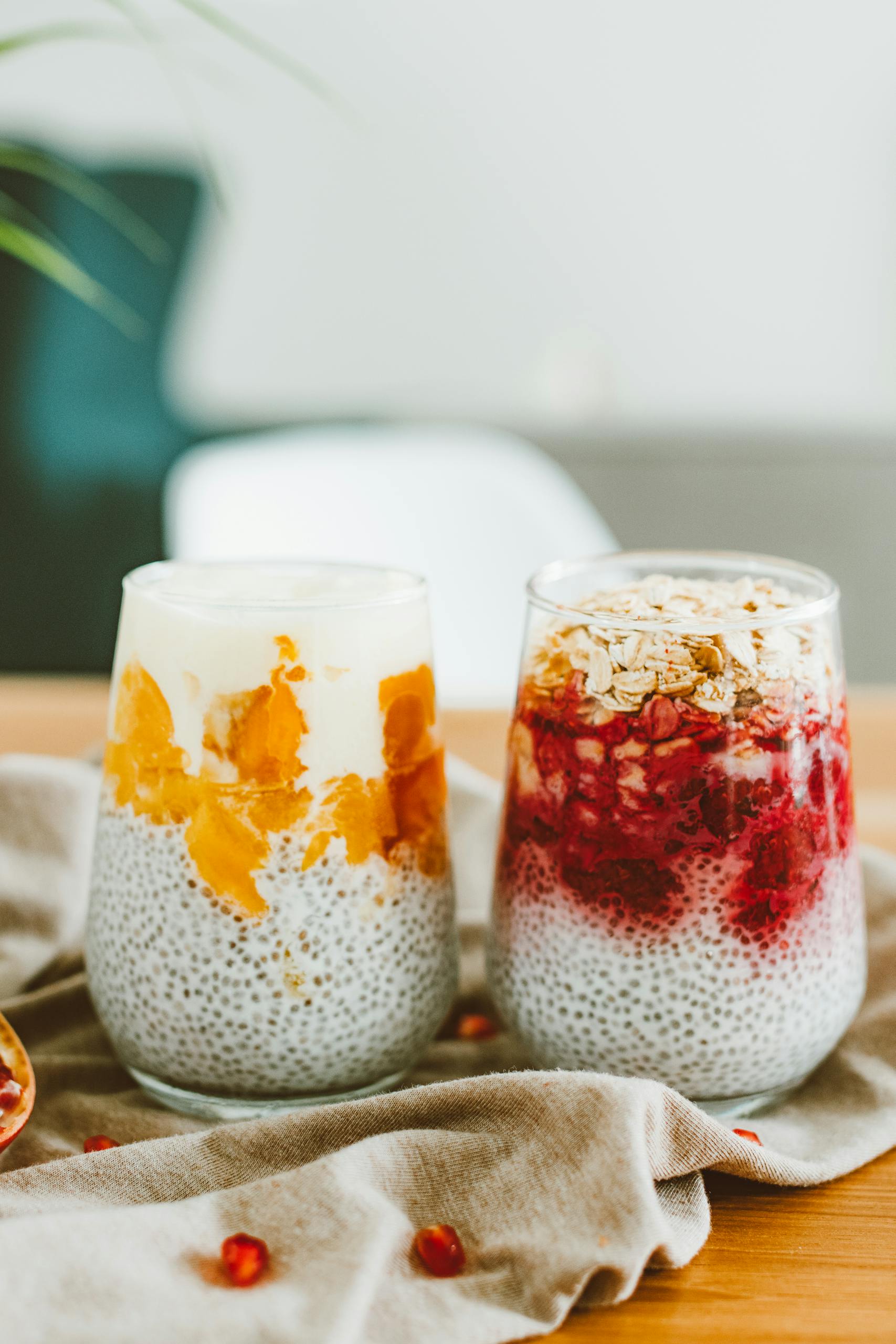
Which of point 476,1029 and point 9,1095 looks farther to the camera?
point 476,1029

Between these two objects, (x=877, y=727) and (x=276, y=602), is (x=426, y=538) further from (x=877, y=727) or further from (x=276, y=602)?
(x=276, y=602)

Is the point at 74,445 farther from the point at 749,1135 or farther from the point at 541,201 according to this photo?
the point at 749,1135

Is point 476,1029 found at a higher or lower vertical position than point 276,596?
lower

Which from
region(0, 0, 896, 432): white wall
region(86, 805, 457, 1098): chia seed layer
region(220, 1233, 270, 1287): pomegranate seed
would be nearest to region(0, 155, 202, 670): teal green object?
region(0, 0, 896, 432): white wall

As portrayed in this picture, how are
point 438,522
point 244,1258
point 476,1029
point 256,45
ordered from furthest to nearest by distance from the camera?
point 438,522 < point 476,1029 < point 256,45 < point 244,1258

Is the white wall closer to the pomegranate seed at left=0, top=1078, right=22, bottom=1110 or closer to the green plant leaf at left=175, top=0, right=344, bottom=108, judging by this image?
the green plant leaf at left=175, top=0, right=344, bottom=108

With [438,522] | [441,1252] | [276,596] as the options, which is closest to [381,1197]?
[441,1252]

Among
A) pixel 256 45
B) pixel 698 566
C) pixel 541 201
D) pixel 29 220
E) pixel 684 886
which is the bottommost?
pixel 684 886

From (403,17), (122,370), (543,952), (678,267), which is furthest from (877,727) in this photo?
(403,17)
